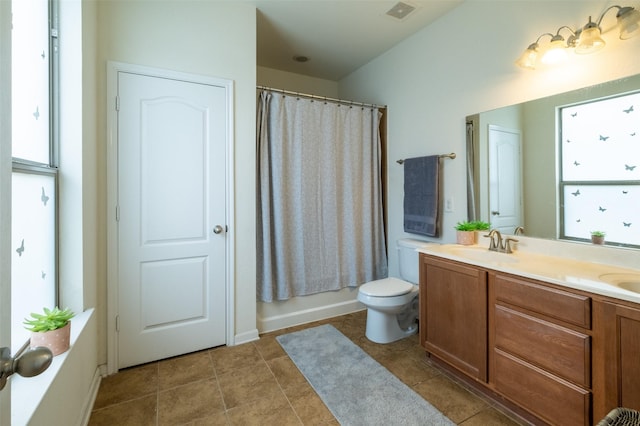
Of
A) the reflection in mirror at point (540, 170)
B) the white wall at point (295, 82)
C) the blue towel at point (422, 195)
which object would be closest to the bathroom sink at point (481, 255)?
the reflection in mirror at point (540, 170)

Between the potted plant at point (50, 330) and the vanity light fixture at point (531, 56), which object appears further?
the vanity light fixture at point (531, 56)

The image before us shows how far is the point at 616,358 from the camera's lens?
119 cm

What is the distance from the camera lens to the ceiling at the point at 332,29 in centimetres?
236

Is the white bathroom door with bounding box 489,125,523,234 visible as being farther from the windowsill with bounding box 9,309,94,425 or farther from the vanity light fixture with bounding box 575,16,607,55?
the windowsill with bounding box 9,309,94,425

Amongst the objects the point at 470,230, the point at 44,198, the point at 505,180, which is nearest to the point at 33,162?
the point at 44,198

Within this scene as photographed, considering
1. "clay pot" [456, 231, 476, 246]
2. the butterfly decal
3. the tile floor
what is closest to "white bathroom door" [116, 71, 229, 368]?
the tile floor

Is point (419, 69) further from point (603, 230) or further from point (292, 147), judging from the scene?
point (603, 230)

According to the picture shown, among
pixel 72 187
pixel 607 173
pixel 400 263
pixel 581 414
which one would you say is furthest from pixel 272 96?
pixel 581 414

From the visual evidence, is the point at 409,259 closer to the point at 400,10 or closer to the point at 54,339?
the point at 400,10

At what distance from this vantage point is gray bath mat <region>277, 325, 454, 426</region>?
1.60 metres

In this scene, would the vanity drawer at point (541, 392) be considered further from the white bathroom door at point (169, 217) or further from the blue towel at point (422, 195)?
the white bathroom door at point (169, 217)

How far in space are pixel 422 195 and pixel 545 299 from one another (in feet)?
4.54

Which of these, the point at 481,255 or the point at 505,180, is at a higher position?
the point at 505,180

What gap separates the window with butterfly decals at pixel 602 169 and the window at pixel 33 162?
8.79 feet
